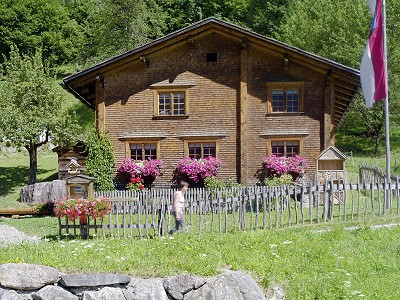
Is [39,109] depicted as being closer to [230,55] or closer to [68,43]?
[230,55]

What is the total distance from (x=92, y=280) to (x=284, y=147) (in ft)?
52.3

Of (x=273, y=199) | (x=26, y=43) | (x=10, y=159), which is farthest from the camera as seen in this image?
(x=26, y=43)

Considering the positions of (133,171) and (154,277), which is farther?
(133,171)

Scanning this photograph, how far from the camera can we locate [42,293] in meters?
11.9

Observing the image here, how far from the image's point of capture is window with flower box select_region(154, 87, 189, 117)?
2647 cm

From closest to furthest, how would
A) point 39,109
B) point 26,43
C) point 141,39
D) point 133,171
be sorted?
point 133,171, point 39,109, point 141,39, point 26,43

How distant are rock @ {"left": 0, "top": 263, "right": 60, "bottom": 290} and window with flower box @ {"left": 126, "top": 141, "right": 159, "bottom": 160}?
1474 cm

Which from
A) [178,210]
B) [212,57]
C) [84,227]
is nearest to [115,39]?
[212,57]

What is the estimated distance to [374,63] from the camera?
1939cm

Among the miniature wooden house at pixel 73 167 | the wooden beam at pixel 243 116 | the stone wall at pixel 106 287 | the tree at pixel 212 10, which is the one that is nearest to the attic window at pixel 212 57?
the wooden beam at pixel 243 116

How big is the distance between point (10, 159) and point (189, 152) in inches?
807

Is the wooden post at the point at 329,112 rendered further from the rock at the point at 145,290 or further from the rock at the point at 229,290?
the rock at the point at 145,290

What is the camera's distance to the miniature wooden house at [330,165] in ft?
80.0

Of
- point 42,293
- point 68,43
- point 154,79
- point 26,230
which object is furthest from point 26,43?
point 42,293
